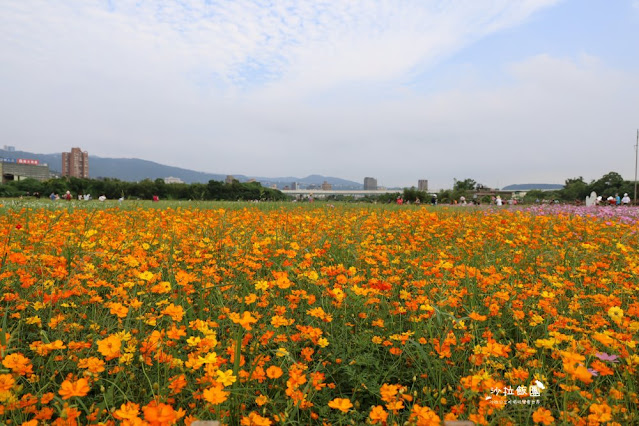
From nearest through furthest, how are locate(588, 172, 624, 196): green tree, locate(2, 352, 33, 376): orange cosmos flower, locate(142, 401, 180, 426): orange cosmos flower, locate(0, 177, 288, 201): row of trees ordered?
locate(142, 401, 180, 426): orange cosmos flower
locate(2, 352, 33, 376): orange cosmos flower
locate(0, 177, 288, 201): row of trees
locate(588, 172, 624, 196): green tree

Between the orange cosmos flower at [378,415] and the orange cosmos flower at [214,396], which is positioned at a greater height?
the orange cosmos flower at [214,396]

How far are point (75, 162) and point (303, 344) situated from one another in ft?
691

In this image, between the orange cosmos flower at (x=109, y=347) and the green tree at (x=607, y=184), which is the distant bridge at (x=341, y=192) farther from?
the green tree at (x=607, y=184)

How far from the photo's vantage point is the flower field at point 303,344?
1.26m

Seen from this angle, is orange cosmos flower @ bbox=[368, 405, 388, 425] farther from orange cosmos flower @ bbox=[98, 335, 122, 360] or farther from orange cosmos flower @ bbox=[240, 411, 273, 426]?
orange cosmos flower @ bbox=[98, 335, 122, 360]

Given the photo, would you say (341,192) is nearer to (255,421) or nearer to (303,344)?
(303,344)

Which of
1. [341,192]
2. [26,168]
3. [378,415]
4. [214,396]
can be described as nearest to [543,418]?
[378,415]

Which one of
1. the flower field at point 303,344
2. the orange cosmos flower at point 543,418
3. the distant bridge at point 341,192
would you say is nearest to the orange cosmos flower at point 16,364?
the flower field at point 303,344

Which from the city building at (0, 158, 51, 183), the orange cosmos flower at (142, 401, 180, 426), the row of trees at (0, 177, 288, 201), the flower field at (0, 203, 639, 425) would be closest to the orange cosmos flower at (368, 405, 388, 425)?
the flower field at (0, 203, 639, 425)

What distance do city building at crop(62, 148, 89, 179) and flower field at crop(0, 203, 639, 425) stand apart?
200 m

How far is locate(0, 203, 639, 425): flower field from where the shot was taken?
1258 millimetres

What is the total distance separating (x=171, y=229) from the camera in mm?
3803

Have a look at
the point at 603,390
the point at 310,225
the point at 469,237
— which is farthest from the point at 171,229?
the point at 603,390

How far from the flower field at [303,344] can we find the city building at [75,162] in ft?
656
